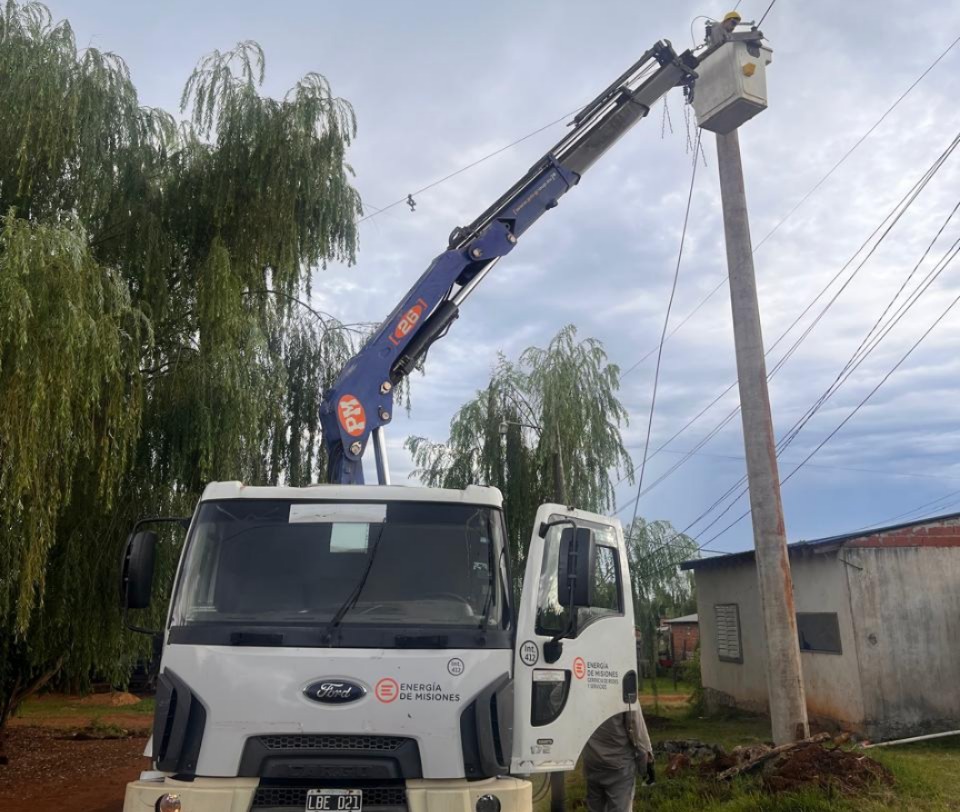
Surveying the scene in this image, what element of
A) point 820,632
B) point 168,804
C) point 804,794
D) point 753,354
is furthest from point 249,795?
point 820,632

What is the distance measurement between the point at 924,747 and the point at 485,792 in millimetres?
8773

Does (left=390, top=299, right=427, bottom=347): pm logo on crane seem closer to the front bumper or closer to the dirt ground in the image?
the front bumper

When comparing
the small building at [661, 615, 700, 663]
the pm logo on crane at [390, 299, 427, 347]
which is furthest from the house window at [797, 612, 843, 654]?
the small building at [661, 615, 700, 663]

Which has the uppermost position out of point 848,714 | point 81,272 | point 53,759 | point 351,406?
point 81,272

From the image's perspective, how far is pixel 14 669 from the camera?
38.8 feet

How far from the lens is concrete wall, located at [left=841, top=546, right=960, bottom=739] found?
467 inches

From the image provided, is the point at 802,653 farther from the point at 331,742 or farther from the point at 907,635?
the point at 331,742

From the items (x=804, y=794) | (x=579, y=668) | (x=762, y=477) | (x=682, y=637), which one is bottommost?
(x=804, y=794)

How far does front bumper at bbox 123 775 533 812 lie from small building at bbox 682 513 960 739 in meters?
9.22

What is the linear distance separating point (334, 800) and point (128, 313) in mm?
6452

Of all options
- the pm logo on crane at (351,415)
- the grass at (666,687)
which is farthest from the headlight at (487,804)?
the grass at (666,687)

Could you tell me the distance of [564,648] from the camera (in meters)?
4.87

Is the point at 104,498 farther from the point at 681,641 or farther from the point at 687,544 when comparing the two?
the point at 681,641

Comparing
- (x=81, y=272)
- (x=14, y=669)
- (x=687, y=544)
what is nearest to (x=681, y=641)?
(x=687, y=544)
